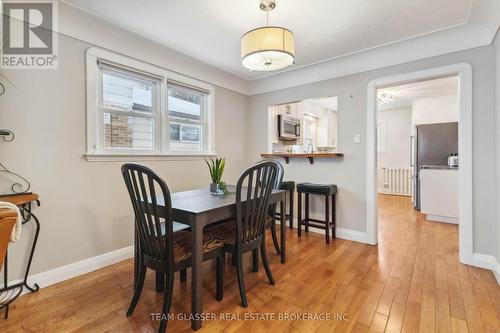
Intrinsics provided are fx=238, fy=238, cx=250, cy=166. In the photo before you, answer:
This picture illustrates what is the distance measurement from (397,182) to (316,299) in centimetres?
592

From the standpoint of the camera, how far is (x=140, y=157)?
264 centimetres

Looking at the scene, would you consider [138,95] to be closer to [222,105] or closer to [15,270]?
[222,105]

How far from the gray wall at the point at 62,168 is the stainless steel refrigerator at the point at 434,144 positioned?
17.0ft

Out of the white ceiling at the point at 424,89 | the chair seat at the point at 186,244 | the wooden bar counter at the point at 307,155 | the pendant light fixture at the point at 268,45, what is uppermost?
the white ceiling at the point at 424,89

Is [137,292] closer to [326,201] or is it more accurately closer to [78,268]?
[78,268]

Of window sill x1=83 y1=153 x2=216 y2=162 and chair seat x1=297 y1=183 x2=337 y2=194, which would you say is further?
chair seat x1=297 y1=183 x2=337 y2=194

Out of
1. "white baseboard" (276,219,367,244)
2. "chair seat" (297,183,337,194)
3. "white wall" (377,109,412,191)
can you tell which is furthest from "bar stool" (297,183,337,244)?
"white wall" (377,109,412,191)

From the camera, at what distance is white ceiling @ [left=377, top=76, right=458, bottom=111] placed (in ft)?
13.6

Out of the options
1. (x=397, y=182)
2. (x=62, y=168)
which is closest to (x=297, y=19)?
(x=62, y=168)

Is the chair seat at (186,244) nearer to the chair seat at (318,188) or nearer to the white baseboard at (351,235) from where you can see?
the chair seat at (318,188)

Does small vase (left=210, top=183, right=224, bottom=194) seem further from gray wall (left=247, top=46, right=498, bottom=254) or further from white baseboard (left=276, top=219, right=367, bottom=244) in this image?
white baseboard (left=276, top=219, right=367, bottom=244)

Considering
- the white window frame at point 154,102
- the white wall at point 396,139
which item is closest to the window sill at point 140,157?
the white window frame at point 154,102

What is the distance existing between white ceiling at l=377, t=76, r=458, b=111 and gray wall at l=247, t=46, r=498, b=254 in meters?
1.22

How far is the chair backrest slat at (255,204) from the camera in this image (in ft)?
5.69
